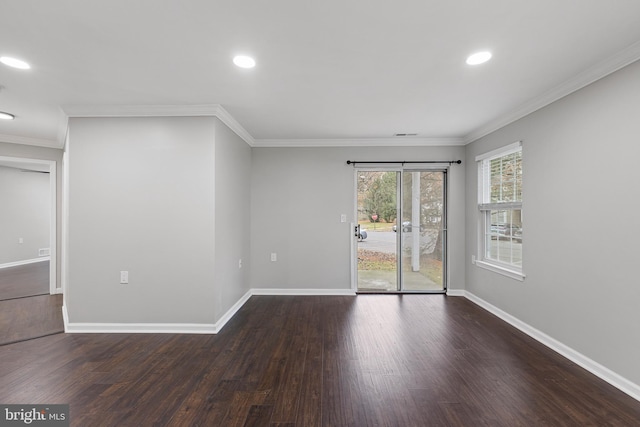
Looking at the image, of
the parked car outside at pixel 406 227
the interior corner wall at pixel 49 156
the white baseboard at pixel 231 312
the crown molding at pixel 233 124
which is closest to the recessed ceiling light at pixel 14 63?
the crown molding at pixel 233 124

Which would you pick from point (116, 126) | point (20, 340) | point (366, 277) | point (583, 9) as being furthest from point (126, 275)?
point (583, 9)

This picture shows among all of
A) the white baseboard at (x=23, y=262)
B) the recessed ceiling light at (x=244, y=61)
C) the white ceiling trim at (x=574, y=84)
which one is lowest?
the white baseboard at (x=23, y=262)

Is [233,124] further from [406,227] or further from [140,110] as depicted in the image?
[406,227]

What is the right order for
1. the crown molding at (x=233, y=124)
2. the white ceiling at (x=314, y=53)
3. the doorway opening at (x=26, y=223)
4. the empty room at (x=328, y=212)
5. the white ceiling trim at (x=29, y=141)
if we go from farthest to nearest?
the doorway opening at (x=26, y=223) → the white ceiling trim at (x=29, y=141) → the crown molding at (x=233, y=124) → the empty room at (x=328, y=212) → the white ceiling at (x=314, y=53)

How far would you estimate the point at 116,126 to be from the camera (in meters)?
3.04

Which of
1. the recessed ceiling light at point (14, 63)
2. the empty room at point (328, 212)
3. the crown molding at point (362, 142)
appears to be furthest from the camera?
the crown molding at point (362, 142)

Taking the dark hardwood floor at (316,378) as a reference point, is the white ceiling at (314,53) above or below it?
above

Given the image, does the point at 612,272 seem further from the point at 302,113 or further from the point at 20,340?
the point at 20,340

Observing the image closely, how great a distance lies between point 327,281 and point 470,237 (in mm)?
2280

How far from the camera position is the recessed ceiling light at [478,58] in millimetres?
2039

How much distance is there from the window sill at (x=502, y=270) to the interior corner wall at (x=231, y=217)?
11.1 ft

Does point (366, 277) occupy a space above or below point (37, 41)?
below

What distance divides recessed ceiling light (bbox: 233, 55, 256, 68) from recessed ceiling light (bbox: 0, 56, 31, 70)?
5.34ft

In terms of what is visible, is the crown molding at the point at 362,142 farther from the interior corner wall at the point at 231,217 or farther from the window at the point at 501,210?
the window at the point at 501,210
